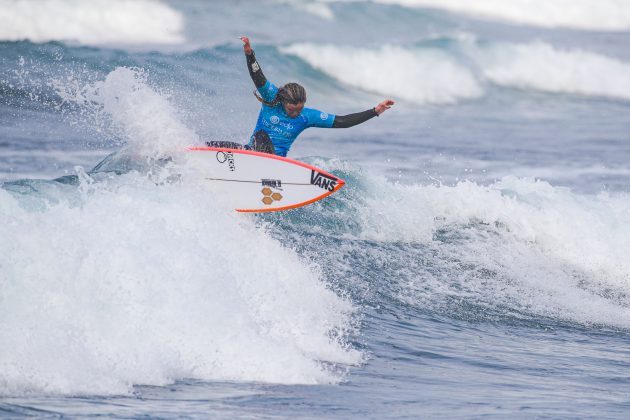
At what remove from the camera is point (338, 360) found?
7.17m

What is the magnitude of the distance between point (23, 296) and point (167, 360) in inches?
41.5

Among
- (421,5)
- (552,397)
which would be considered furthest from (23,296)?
(421,5)

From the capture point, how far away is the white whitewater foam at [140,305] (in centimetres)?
611

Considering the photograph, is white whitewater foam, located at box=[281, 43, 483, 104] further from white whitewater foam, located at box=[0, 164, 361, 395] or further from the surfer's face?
white whitewater foam, located at box=[0, 164, 361, 395]

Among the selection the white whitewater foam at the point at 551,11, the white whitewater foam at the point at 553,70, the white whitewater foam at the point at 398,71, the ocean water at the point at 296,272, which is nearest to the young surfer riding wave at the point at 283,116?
the ocean water at the point at 296,272

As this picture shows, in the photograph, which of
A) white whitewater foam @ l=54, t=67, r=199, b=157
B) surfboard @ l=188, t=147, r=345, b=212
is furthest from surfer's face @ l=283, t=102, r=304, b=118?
white whitewater foam @ l=54, t=67, r=199, b=157

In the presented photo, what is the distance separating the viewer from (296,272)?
8773 mm

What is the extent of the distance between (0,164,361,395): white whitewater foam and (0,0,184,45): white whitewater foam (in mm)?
16009

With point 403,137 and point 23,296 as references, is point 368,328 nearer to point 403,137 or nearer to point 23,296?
point 23,296

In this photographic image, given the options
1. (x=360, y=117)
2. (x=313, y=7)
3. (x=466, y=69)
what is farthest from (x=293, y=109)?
(x=313, y=7)

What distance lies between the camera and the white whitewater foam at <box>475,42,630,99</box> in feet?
100

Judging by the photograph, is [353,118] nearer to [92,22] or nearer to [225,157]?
[225,157]

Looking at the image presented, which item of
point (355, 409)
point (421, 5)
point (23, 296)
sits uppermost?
A: point (421, 5)

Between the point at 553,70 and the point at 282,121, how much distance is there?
78.6 ft
